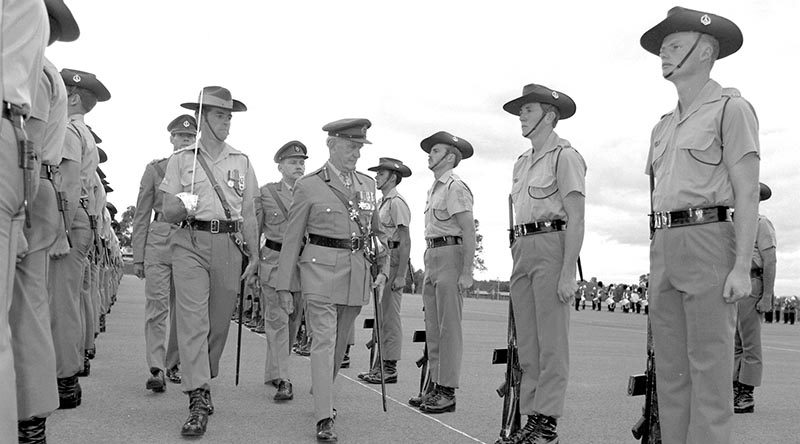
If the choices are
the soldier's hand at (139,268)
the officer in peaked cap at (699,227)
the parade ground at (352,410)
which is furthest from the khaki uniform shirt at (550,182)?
the soldier's hand at (139,268)

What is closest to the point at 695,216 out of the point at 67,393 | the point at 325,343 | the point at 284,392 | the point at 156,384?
the point at 325,343

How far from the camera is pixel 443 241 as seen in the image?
7438 mm

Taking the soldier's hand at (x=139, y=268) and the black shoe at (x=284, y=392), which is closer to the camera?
the black shoe at (x=284, y=392)

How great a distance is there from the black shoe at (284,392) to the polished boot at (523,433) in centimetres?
228

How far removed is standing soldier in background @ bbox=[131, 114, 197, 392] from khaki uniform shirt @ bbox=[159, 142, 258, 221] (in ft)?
3.54

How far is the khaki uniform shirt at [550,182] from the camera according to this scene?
18.7ft

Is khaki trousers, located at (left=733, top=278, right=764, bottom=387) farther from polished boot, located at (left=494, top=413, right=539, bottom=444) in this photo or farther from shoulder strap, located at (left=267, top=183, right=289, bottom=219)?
shoulder strap, located at (left=267, top=183, right=289, bottom=219)

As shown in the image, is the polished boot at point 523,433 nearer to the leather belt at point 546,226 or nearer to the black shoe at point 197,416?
the leather belt at point 546,226

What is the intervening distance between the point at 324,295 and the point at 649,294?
232cm

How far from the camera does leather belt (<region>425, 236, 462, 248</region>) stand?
7.38 meters

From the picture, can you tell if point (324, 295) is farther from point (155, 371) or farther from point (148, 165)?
point (148, 165)

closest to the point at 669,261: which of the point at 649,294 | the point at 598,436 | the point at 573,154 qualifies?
the point at 649,294

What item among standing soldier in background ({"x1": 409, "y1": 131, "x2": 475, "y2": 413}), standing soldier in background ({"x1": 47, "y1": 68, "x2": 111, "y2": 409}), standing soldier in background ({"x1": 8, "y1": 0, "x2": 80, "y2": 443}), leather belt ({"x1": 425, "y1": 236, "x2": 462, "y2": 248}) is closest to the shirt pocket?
standing soldier in background ({"x1": 409, "y1": 131, "x2": 475, "y2": 413})

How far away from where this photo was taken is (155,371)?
764cm
